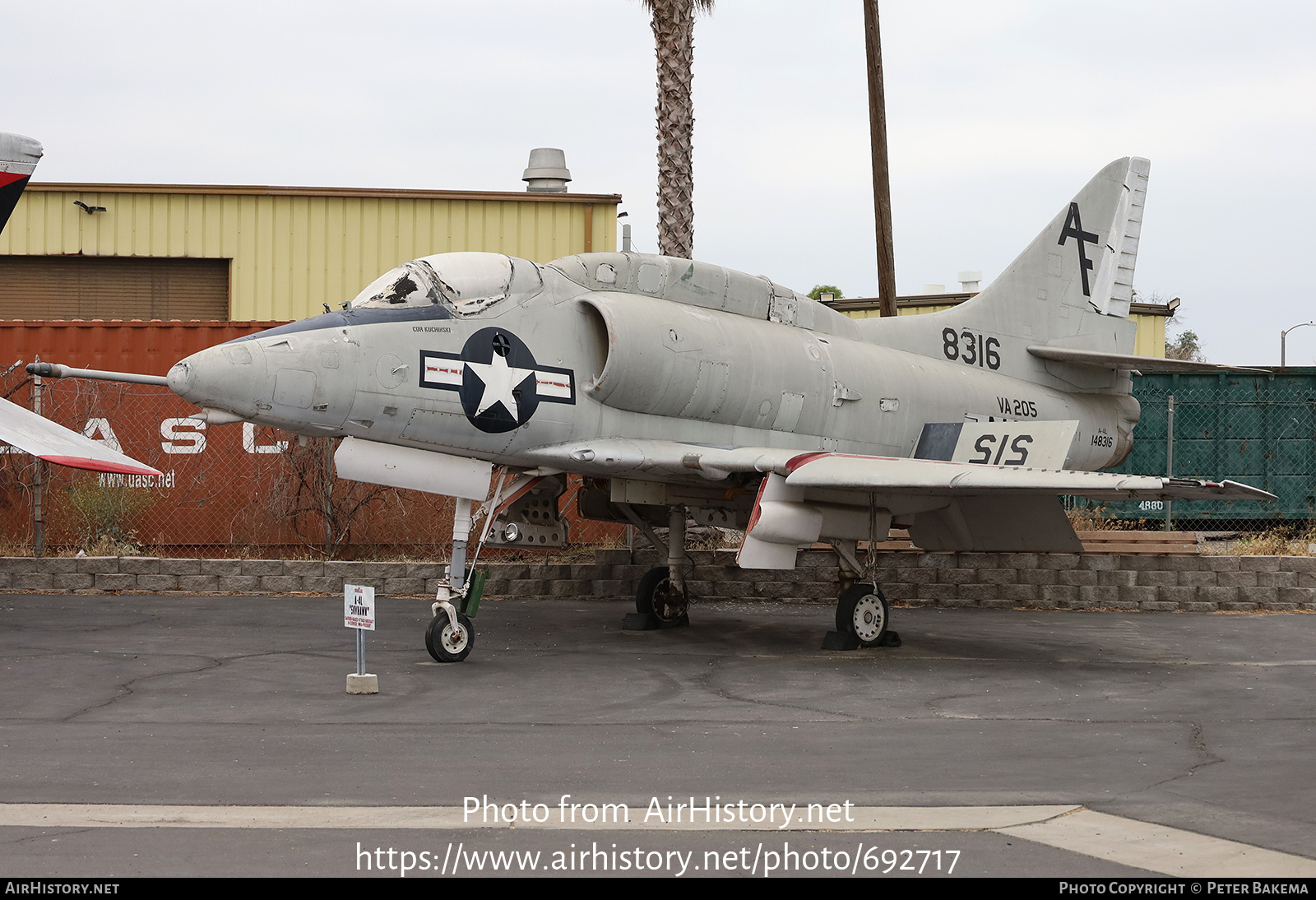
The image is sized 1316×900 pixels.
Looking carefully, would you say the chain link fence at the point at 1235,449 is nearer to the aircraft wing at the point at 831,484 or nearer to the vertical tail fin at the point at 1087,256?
the vertical tail fin at the point at 1087,256

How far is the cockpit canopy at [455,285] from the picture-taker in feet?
35.5

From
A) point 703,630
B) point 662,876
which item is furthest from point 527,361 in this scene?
point 662,876

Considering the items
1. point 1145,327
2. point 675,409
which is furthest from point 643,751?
point 1145,327

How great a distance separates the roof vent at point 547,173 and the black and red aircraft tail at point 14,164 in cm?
1267

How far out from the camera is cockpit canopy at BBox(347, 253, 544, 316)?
10.8 metres

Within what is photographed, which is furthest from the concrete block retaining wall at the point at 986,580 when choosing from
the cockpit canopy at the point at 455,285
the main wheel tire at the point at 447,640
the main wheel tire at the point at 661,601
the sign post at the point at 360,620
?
the sign post at the point at 360,620

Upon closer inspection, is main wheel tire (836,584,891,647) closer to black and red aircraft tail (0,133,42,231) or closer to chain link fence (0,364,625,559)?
chain link fence (0,364,625,559)

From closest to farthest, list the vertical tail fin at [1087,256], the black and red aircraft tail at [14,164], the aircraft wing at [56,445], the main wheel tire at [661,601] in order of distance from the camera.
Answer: the aircraft wing at [56,445] < the black and red aircraft tail at [14,164] < the main wheel tire at [661,601] < the vertical tail fin at [1087,256]

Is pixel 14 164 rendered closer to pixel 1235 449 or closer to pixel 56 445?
pixel 56 445

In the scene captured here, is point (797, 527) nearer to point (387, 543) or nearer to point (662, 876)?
point (662, 876)

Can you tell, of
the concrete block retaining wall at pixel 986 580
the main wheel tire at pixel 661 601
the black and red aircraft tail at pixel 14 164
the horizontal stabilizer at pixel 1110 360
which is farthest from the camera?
the concrete block retaining wall at pixel 986 580

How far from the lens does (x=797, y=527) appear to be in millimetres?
11320

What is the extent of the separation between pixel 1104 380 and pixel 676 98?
7300mm

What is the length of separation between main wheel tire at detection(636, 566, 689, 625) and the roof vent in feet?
43.6
